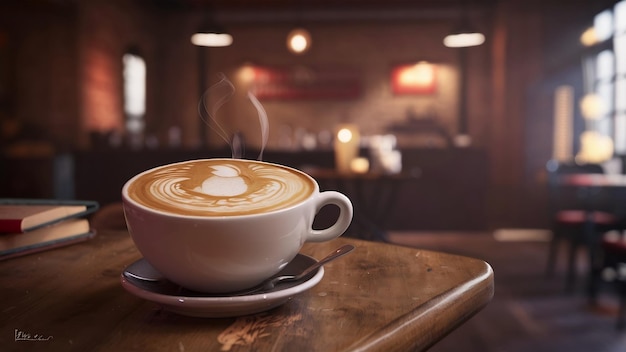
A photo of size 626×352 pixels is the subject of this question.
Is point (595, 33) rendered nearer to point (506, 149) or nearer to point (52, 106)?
point (506, 149)

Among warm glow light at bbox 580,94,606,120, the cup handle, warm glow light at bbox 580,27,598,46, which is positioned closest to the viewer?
the cup handle

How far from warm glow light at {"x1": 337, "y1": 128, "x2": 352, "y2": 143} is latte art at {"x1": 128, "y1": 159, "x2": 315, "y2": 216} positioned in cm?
257

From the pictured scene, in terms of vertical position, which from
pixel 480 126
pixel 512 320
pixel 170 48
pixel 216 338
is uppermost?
pixel 170 48

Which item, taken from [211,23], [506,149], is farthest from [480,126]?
[211,23]

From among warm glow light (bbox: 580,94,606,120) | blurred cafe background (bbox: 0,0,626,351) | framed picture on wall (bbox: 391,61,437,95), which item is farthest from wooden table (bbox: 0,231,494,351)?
framed picture on wall (bbox: 391,61,437,95)

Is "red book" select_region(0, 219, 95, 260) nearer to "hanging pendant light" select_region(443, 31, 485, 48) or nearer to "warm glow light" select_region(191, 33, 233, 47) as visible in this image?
"warm glow light" select_region(191, 33, 233, 47)

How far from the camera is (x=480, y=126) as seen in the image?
8023mm

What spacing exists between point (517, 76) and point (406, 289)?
708 centimetres

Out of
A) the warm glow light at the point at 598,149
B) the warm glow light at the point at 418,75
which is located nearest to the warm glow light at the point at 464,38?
the warm glow light at the point at 598,149

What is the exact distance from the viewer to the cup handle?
0.51 m

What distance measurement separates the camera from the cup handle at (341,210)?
1.69 feet

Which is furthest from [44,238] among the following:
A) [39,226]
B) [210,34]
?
[210,34]

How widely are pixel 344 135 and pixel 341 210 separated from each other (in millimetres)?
2606

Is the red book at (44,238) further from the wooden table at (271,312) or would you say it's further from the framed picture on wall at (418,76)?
the framed picture on wall at (418,76)
